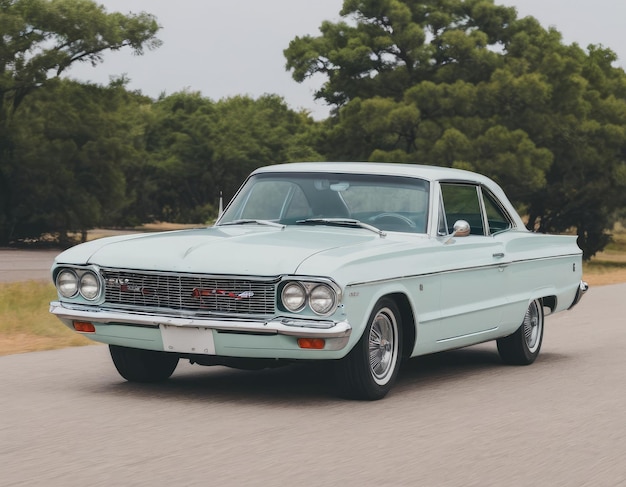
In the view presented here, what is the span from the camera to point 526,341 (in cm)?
1090

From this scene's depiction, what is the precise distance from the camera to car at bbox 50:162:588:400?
7.89 meters

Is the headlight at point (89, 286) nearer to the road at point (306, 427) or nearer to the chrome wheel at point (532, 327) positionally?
the road at point (306, 427)

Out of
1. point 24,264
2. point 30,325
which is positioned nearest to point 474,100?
point 24,264

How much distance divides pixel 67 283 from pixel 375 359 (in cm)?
218

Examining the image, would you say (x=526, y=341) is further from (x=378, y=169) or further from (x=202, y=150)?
(x=202, y=150)

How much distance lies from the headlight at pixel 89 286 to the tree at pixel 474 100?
3675cm

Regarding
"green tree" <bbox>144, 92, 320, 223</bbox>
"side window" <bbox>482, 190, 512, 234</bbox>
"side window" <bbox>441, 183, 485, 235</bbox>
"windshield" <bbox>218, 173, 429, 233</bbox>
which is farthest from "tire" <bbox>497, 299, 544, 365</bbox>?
"green tree" <bbox>144, 92, 320, 223</bbox>

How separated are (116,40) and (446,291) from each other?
40400 mm

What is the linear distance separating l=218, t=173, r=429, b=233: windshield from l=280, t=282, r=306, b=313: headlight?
164 centimetres

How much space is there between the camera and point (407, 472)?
6.16 meters

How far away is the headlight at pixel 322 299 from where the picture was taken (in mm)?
7832

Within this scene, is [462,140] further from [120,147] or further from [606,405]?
[606,405]

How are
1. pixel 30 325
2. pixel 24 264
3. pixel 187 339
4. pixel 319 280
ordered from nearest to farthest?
1. pixel 319 280
2. pixel 187 339
3. pixel 30 325
4. pixel 24 264

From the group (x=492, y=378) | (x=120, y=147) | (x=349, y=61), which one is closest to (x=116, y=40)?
(x=120, y=147)
